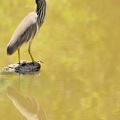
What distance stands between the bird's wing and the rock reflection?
0.77 meters

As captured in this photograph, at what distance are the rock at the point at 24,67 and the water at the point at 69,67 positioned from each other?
99mm

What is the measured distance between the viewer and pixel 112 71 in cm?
834

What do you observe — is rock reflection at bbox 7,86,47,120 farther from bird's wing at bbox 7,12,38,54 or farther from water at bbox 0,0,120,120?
bird's wing at bbox 7,12,38,54

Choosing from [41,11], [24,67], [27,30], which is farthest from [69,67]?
[41,11]

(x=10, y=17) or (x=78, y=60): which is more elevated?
(x=10, y=17)

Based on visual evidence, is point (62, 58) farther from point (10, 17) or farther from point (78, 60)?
point (10, 17)

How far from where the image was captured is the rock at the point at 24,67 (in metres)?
8.32

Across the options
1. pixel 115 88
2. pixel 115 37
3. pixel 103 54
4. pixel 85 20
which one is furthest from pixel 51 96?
pixel 85 20

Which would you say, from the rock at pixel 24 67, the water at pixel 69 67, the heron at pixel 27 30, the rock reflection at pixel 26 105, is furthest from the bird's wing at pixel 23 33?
the rock reflection at pixel 26 105

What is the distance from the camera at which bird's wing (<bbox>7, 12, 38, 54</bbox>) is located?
8188 mm

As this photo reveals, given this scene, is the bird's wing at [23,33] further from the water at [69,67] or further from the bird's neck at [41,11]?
the water at [69,67]

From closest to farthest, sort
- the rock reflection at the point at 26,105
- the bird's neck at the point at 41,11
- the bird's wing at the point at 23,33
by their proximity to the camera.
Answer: the rock reflection at the point at 26,105, the bird's wing at the point at 23,33, the bird's neck at the point at 41,11

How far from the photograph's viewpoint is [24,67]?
8.34 m

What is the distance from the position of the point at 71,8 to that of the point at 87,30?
182cm
